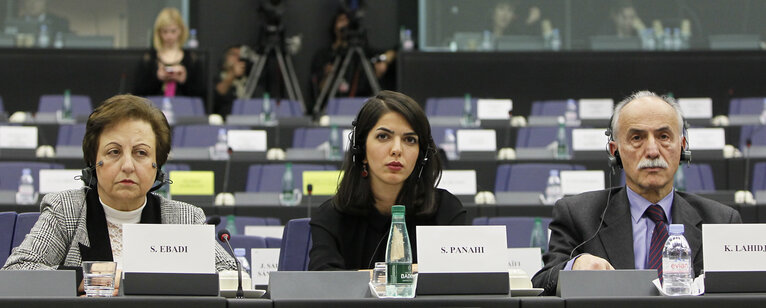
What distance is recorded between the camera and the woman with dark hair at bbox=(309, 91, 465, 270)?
11.2 feet

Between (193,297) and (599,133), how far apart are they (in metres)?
6.08

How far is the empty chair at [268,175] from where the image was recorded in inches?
297

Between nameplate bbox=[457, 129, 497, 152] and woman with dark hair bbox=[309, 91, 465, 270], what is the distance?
4.60 m

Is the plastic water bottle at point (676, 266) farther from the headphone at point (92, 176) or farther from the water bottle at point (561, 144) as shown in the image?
the water bottle at point (561, 144)

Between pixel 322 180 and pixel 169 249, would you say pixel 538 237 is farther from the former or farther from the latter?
pixel 169 249

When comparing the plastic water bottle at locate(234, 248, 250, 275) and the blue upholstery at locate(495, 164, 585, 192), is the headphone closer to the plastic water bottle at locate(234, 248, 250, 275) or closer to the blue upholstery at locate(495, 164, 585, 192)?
the plastic water bottle at locate(234, 248, 250, 275)

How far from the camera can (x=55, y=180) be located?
Result: 6.61 meters

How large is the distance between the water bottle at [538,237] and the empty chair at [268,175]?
7.13 feet

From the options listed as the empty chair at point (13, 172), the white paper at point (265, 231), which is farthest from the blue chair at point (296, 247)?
the empty chair at point (13, 172)

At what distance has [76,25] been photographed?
1174 centimetres

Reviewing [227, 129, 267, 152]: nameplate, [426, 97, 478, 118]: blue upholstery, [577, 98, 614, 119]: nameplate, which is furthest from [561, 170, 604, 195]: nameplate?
[426, 97, 478, 118]: blue upholstery

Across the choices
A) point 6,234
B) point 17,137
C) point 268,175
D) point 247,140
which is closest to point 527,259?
point 6,234

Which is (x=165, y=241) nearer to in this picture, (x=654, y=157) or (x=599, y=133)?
(x=654, y=157)

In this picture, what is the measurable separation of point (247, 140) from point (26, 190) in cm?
172
